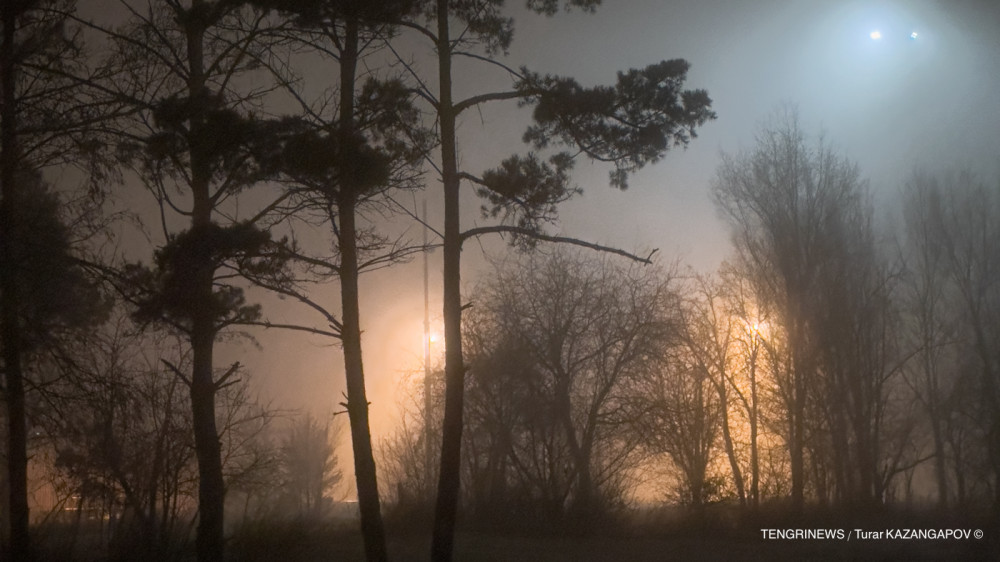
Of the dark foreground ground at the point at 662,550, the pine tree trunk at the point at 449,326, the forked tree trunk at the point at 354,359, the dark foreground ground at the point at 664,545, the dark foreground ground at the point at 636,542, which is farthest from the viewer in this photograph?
the dark foreground ground at the point at 662,550

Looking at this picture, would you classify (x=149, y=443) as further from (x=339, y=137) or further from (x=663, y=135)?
(x=663, y=135)

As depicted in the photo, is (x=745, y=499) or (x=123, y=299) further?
(x=745, y=499)

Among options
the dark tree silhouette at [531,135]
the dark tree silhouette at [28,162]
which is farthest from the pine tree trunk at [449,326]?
the dark tree silhouette at [28,162]

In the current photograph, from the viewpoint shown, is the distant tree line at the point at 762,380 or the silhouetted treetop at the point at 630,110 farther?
the distant tree line at the point at 762,380

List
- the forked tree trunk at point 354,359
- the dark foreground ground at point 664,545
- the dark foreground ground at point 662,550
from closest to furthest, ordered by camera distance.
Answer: the forked tree trunk at point 354,359, the dark foreground ground at point 664,545, the dark foreground ground at point 662,550

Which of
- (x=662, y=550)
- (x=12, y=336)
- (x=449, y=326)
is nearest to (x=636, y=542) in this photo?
(x=662, y=550)

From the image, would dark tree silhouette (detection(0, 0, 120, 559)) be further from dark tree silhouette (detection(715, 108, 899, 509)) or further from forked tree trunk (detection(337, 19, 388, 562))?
dark tree silhouette (detection(715, 108, 899, 509))

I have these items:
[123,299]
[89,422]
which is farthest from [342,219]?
[89,422]

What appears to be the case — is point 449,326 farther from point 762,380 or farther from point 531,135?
point 762,380

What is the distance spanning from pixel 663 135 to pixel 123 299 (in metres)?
8.23

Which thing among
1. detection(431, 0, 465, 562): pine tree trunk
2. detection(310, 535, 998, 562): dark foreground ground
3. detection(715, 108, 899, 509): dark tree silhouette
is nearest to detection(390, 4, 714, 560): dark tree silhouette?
detection(431, 0, 465, 562): pine tree trunk

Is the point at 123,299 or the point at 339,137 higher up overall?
the point at 339,137

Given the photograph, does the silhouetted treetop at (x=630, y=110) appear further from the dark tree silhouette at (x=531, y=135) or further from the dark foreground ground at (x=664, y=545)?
the dark foreground ground at (x=664, y=545)

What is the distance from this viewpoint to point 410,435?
21094 mm
